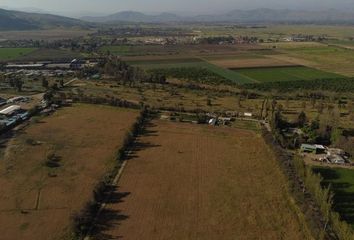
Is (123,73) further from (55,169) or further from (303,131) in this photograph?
(55,169)

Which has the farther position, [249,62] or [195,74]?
[249,62]

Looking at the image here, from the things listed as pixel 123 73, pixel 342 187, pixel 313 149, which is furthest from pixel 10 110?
pixel 342 187

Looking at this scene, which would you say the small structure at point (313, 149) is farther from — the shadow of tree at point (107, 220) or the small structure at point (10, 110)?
the small structure at point (10, 110)

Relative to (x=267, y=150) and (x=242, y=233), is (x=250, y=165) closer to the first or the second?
(x=267, y=150)

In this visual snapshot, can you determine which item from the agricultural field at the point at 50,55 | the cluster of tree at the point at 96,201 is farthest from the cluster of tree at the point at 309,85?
the agricultural field at the point at 50,55

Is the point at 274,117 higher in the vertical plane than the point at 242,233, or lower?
higher

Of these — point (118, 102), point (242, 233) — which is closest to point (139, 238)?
point (242, 233)
